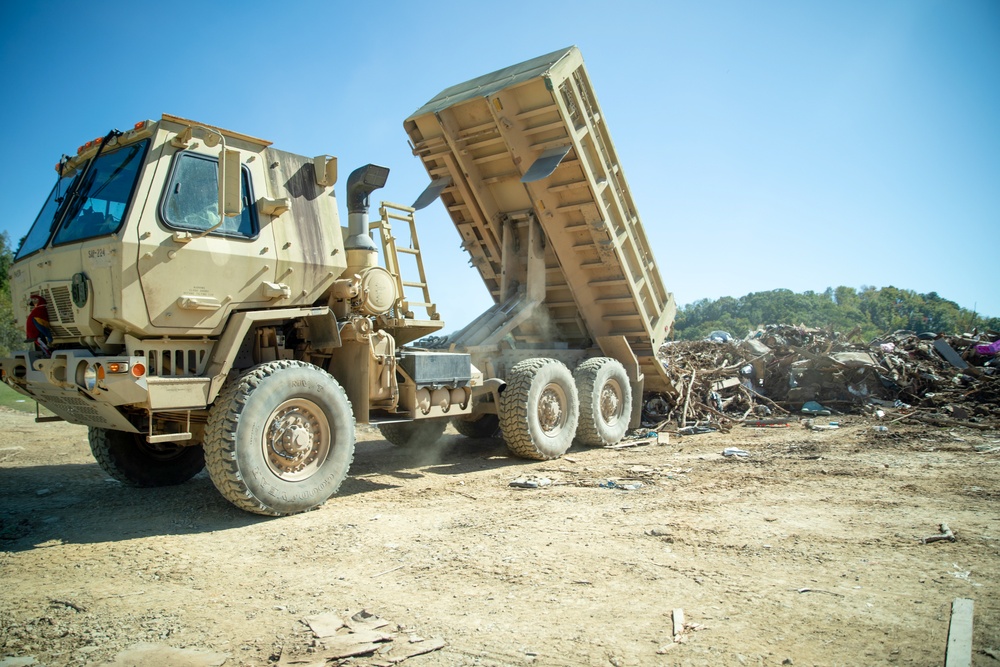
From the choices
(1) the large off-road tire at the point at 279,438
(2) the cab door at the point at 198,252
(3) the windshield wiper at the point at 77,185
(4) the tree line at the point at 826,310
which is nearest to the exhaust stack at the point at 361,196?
(2) the cab door at the point at 198,252

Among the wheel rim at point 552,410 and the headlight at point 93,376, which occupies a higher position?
the headlight at point 93,376

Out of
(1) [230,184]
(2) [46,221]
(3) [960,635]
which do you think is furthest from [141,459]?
(3) [960,635]

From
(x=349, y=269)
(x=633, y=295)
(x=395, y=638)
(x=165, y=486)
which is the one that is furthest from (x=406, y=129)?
(x=395, y=638)

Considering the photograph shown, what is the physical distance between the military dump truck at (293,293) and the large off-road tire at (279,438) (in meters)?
0.01

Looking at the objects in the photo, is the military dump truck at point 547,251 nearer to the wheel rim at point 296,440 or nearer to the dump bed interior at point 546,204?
the dump bed interior at point 546,204

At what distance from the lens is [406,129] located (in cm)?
836

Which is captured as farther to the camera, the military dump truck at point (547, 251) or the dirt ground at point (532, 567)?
the military dump truck at point (547, 251)

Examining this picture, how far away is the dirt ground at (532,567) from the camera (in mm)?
2910

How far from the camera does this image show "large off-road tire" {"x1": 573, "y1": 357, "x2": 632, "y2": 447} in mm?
8352

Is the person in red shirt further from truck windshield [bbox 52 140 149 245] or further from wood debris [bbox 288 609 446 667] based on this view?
wood debris [bbox 288 609 446 667]

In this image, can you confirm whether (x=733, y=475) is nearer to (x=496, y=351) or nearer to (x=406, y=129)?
(x=496, y=351)

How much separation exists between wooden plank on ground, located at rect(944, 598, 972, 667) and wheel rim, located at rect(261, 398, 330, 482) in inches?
166

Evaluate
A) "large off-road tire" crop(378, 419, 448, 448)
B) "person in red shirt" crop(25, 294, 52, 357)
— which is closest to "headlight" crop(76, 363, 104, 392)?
"person in red shirt" crop(25, 294, 52, 357)

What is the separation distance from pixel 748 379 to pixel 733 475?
6.04m
